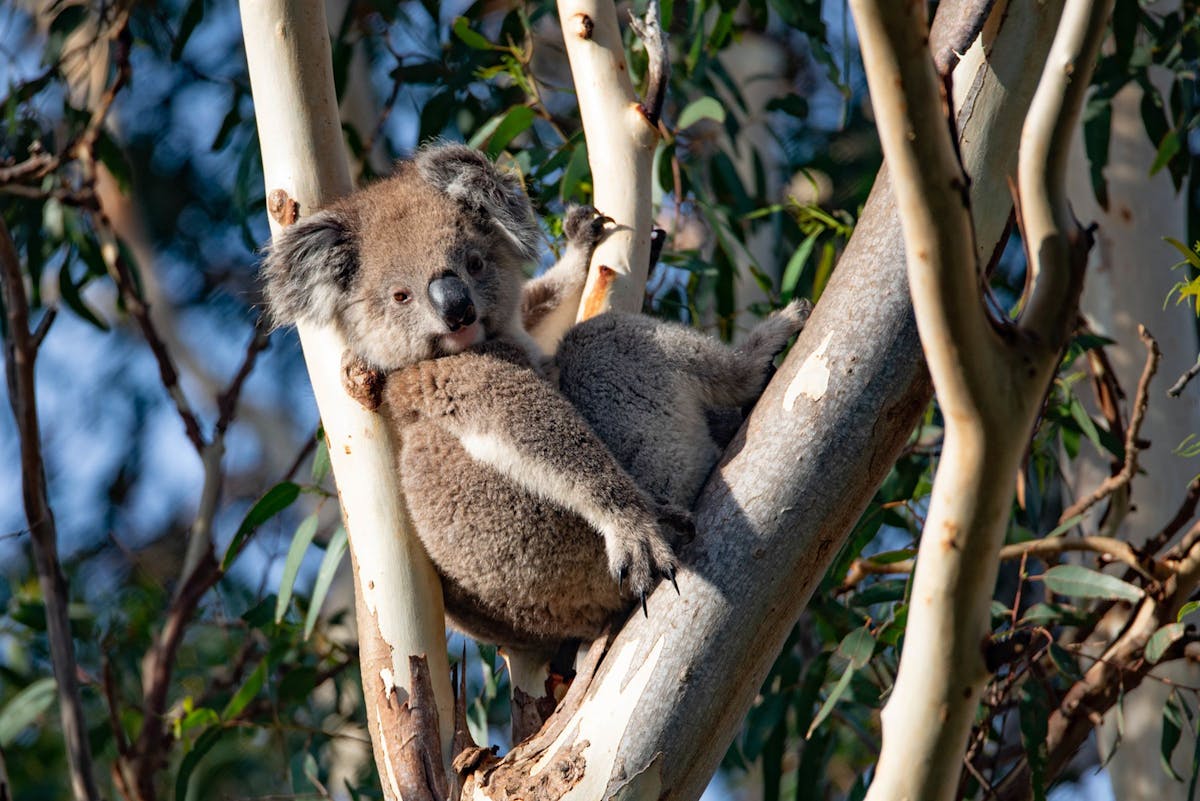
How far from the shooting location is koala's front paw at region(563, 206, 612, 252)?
2531 mm

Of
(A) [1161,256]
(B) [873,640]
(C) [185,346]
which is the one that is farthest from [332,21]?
(B) [873,640]

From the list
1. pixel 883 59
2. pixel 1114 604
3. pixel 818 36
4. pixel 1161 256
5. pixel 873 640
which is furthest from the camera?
pixel 1161 256

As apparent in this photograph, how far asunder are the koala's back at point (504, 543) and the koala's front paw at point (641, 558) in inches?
8.5

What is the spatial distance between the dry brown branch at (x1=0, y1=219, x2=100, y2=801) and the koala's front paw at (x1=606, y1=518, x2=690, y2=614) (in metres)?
1.32

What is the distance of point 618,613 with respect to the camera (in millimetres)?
2092

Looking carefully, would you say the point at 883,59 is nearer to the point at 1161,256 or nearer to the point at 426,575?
the point at 426,575

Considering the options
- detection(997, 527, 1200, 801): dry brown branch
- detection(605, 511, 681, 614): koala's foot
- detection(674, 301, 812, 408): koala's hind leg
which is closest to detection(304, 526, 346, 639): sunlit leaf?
detection(674, 301, 812, 408): koala's hind leg

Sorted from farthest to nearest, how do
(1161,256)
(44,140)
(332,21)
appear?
(332,21), (44,140), (1161,256)

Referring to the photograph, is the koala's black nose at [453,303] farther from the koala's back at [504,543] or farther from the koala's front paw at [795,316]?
the koala's front paw at [795,316]

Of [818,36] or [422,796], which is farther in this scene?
[818,36]

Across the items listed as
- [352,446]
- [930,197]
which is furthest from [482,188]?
[930,197]

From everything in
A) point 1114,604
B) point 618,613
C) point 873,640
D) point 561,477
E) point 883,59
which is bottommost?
point 1114,604

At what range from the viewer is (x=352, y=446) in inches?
83.9

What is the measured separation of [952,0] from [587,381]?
93cm
